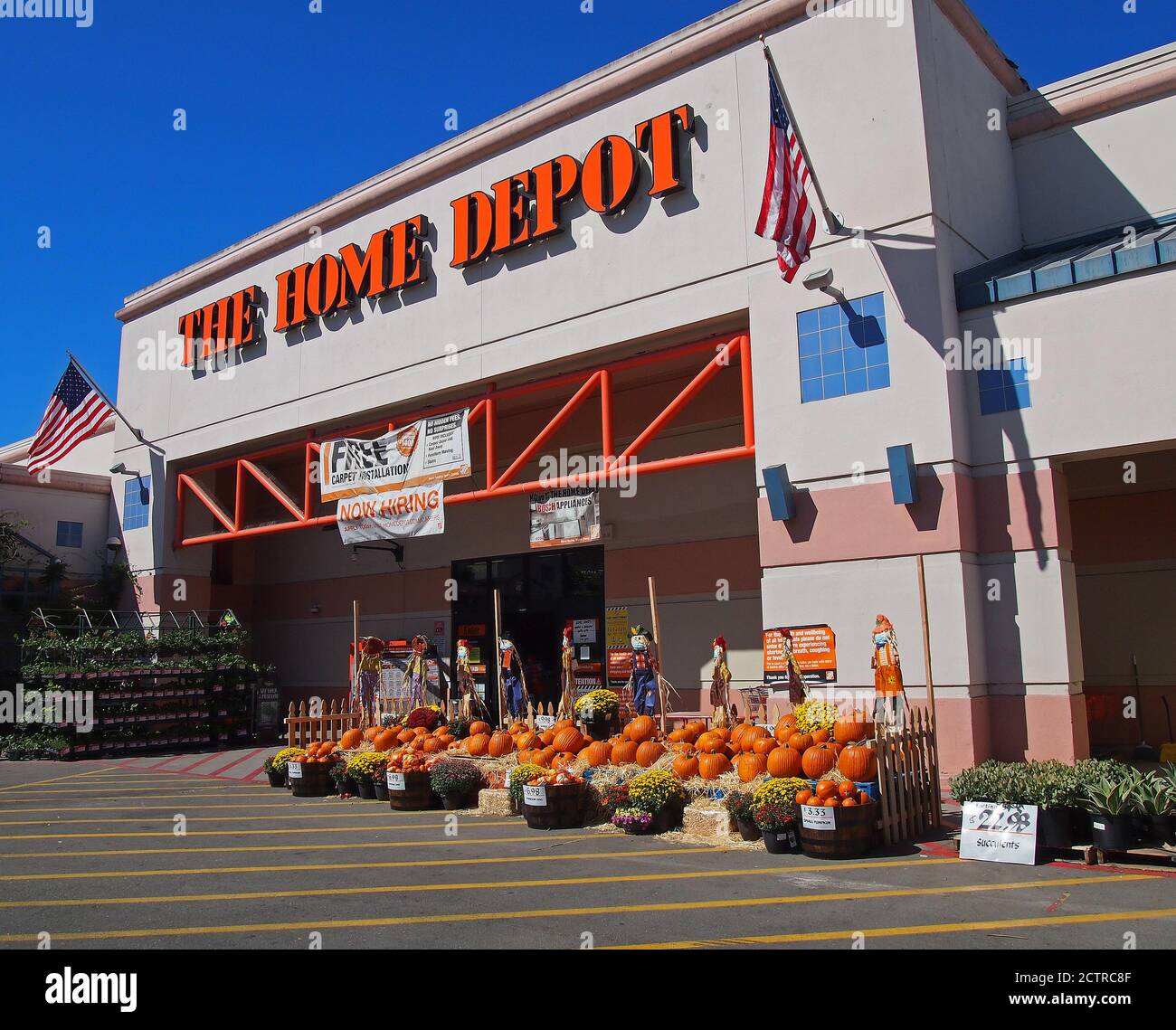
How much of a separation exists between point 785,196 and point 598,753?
25.0 ft

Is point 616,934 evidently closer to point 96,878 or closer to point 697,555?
point 96,878

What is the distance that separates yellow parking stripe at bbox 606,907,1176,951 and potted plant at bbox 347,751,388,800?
756 cm

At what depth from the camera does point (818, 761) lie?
384 inches

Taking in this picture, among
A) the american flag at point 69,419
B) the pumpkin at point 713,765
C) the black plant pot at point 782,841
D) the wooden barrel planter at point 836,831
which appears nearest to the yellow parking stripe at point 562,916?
the wooden barrel planter at point 836,831

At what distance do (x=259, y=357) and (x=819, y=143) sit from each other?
14348mm

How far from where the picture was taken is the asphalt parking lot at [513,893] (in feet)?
20.9

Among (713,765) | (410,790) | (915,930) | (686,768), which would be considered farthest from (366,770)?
(915,930)

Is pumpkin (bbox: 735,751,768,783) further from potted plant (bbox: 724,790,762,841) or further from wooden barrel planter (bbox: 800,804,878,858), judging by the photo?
wooden barrel planter (bbox: 800,804,878,858)

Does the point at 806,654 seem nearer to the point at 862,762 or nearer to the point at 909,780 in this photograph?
the point at 909,780

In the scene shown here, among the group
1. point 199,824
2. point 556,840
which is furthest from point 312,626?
point 556,840

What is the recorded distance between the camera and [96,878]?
28.3 feet

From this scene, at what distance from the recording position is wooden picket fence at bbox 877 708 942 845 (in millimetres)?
9156

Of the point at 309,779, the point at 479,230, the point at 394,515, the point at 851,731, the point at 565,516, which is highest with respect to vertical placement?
the point at 479,230

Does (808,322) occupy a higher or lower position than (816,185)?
lower
